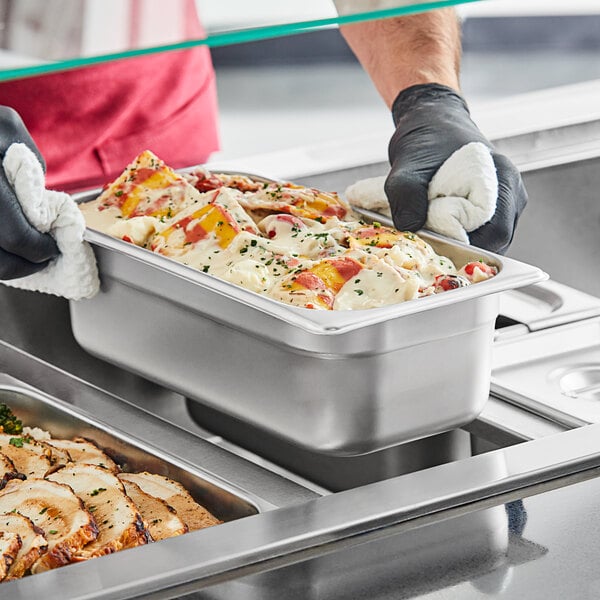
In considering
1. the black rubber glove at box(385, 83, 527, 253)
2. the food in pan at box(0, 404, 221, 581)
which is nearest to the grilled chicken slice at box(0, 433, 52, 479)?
the food in pan at box(0, 404, 221, 581)

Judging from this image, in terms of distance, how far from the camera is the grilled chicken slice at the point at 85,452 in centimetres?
127

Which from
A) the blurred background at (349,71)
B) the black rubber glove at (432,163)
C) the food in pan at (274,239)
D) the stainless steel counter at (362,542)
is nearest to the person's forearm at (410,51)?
the black rubber glove at (432,163)

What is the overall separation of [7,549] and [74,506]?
0.35 feet

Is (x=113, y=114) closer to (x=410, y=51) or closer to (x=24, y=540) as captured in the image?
(x=410, y=51)

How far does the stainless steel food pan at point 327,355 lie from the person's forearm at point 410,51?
1.89 feet

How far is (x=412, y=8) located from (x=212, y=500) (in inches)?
20.8

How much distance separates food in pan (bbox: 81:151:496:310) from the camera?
4.00ft

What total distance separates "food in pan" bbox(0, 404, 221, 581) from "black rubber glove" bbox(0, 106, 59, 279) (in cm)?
19

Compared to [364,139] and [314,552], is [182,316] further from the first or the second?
[364,139]

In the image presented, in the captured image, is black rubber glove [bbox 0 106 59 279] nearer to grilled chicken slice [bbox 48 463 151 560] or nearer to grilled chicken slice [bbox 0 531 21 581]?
grilled chicken slice [bbox 48 463 151 560]

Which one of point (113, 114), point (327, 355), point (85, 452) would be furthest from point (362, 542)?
point (113, 114)

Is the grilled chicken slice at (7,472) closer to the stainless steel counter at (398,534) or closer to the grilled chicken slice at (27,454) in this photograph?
the grilled chicken slice at (27,454)

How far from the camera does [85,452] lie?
50.9 inches

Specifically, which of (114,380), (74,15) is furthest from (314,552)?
(114,380)
